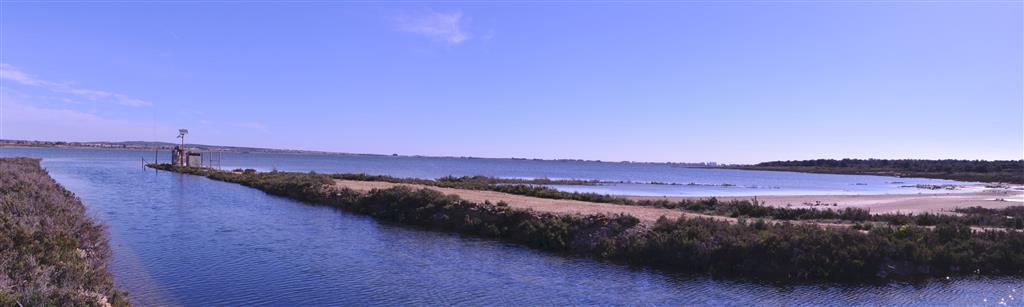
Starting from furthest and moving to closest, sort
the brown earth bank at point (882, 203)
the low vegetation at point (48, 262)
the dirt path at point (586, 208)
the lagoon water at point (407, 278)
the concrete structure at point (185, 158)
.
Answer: the concrete structure at point (185, 158) < the brown earth bank at point (882, 203) < the dirt path at point (586, 208) < the lagoon water at point (407, 278) < the low vegetation at point (48, 262)

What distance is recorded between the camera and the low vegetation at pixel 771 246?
17484mm

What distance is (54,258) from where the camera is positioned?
1076 centimetres

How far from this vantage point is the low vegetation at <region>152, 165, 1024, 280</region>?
57.4ft

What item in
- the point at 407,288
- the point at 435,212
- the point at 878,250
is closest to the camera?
the point at 407,288

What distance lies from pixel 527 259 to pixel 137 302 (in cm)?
1007

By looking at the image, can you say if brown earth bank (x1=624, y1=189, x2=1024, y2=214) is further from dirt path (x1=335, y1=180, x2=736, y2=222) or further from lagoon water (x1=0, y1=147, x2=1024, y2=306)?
lagoon water (x1=0, y1=147, x2=1024, y2=306)

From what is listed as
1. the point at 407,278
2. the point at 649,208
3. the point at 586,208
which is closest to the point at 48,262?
the point at 407,278

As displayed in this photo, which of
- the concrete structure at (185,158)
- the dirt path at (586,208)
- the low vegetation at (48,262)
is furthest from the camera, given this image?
the concrete structure at (185,158)

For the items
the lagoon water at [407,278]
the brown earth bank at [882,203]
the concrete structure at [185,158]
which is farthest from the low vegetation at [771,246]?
the concrete structure at [185,158]

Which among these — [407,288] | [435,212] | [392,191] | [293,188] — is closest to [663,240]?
[407,288]

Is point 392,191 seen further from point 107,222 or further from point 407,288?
point 407,288

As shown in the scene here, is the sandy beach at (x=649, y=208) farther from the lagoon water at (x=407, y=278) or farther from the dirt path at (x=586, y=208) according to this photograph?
the lagoon water at (x=407, y=278)

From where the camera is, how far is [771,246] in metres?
18.2

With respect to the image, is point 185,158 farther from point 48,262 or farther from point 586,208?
point 48,262
